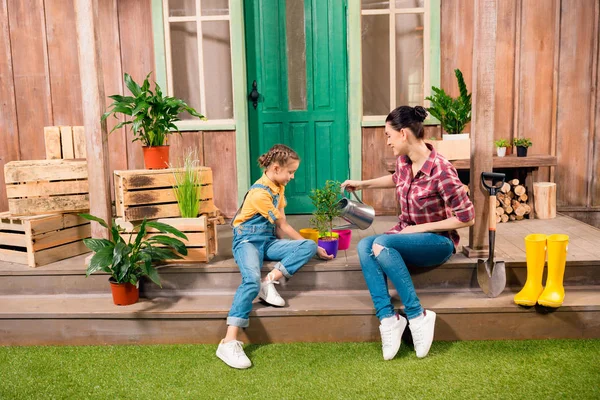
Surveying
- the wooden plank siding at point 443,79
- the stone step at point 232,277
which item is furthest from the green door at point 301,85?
the stone step at point 232,277

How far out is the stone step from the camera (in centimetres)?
342

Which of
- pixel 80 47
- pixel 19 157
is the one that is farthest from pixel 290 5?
pixel 19 157

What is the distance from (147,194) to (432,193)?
1.78 meters

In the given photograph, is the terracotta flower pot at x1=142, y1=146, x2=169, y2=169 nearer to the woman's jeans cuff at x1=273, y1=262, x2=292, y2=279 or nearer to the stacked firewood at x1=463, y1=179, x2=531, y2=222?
the woman's jeans cuff at x1=273, y1=262, x2=292, y2=279

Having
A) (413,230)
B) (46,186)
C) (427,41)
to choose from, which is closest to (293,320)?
(413,230)

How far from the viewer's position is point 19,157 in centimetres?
512

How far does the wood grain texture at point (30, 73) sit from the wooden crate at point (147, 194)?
5.97 ft

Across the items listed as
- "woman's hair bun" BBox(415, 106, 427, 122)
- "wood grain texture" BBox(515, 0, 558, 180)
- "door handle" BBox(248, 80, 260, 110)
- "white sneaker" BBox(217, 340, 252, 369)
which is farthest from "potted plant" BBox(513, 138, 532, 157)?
"white sneaker" BBox(217, 340, 252, 369)

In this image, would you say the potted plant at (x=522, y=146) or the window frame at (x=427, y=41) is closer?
the potted plant at (x=522, y=146)

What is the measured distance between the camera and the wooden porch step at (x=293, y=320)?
3.13 meters

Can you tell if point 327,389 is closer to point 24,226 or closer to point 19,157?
point 24,226

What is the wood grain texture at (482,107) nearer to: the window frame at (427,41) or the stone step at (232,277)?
the stone step at (232,277)

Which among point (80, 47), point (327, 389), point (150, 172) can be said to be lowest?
point (327, 389)

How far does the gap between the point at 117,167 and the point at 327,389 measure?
128 inches
